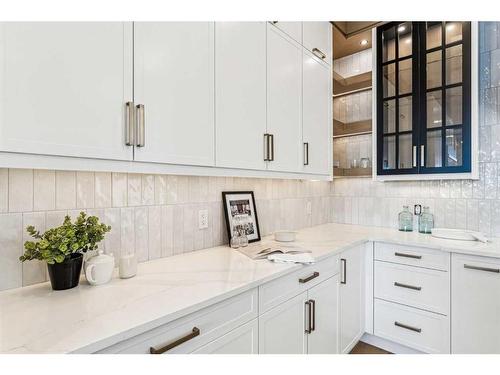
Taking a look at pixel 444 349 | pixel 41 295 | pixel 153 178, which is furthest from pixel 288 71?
pixel 444 349

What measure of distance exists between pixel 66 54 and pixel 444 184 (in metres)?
2.59

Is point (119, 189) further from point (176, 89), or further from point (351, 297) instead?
point (351, 297)

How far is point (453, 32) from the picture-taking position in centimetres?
204

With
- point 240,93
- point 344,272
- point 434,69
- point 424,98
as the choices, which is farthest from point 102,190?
point 434,69

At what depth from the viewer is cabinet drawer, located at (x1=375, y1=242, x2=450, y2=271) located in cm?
178

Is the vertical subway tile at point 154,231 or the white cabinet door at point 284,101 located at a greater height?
the white cabinet door at point 284,101

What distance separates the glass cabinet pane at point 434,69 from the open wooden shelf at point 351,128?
1.76 ft

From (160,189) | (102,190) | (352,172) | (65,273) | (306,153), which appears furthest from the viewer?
(352,172)

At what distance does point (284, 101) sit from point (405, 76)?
1.20 m

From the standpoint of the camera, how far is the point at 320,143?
2.21 meters

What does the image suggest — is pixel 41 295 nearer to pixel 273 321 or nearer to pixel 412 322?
pixel 273 321

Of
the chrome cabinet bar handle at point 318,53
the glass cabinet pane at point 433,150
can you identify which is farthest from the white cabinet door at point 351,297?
the chrome cabinet bar handle at point 318,53

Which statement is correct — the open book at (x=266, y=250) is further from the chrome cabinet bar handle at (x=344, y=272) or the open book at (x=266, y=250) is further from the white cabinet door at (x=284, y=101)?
the white cabinet door at (x=284, y=101)

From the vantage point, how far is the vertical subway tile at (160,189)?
143 centimetres
